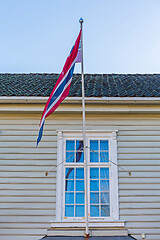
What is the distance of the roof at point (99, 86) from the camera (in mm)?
7960

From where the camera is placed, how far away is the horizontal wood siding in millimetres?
6898

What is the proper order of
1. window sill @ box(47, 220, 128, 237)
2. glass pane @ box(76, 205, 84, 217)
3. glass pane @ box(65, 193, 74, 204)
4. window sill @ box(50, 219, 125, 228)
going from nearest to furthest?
window sill @ box(47, 220, 128, 237)
window sill @ box(50, 219, 125, 228)
glass pane @ box(76, 205, 84, 217)
glass pane @ box(65, 193, 74, 204)

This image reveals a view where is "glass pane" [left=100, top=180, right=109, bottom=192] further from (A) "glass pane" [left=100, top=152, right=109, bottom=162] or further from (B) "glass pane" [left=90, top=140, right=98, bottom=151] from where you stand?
(B) "glass pane" [left=90, top=140, right=98, bottom=151]

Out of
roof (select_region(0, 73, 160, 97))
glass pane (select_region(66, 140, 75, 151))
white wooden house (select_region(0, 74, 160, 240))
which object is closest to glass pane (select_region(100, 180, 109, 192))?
white wooden house (select_region(0, 74, 160, 240))

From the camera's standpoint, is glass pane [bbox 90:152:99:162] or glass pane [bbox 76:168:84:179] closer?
glass pane [bbox 76:168:84:179]

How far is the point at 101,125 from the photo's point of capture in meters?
7.62

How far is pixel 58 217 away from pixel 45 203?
0.41 meters

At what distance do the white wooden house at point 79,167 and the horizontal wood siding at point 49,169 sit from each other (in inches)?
0.8

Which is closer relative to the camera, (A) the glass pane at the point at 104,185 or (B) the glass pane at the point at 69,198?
(B) the glass pane at the point at 69,198

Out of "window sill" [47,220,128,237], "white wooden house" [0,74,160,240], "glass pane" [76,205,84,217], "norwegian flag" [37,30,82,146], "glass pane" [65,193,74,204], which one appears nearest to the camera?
"norwegian flag" [37,30,82,146]

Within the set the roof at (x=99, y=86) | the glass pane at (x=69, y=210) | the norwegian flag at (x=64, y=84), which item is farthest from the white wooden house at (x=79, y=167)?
the norwegian flag at (x=64, y=84)

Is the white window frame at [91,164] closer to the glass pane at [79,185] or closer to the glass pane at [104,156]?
the glass pane at [104,156]

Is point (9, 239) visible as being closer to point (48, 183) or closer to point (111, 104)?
point (48, 183)

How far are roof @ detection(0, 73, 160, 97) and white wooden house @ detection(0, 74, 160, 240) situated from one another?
0.16 metres
